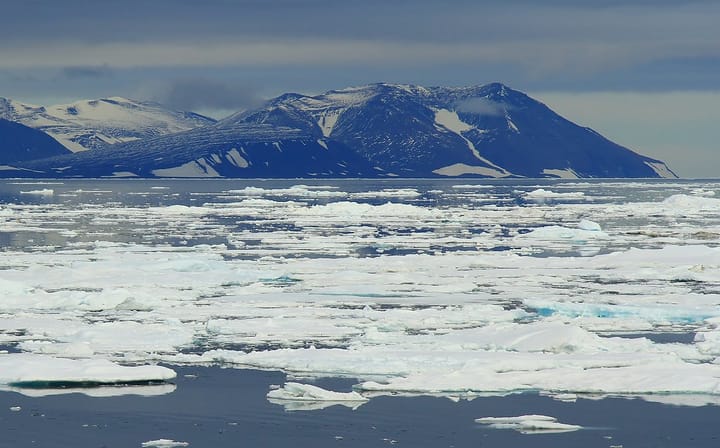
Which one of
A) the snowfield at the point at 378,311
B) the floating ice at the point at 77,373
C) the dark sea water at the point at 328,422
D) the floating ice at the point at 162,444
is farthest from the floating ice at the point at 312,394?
the floating ice at the point at 162,444

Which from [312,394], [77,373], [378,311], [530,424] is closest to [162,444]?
[312,394]

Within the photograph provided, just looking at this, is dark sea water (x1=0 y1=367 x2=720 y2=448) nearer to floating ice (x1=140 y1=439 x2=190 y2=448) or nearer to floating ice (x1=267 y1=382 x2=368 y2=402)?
floating ice (x1=140 y1=439 x2=190 y2=448)

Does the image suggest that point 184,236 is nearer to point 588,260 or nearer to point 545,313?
point 588,260

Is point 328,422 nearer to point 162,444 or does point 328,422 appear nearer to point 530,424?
point 162,444

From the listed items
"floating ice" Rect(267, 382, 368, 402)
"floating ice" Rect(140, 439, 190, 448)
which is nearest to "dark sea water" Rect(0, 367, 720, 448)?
"floating ice" Rect(140, 439, 190, 448)

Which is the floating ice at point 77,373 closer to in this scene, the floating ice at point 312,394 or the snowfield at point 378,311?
the snowfield at point 378,311

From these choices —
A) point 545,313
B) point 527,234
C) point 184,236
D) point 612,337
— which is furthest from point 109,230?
point 612,337

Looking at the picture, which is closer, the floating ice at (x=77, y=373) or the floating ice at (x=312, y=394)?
the floating ice at (x=312, y=394)
